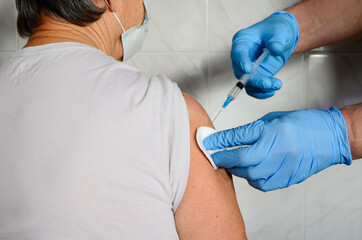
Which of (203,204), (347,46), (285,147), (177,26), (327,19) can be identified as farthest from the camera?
(347,46)

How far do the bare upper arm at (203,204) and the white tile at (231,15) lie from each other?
2.40 ft

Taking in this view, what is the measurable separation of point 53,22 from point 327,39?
0.98 meters

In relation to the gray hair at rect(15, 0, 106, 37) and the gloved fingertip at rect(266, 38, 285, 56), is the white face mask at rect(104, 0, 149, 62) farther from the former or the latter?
the gloved fingertip at rect(266, 38, 285, 56)

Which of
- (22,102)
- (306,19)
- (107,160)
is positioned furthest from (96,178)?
(306,19)

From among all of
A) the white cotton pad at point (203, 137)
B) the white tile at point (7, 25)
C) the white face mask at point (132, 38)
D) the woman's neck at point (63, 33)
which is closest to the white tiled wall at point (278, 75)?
the white tile at point (7, 25)

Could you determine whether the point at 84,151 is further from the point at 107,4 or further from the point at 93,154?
the point at 107,4

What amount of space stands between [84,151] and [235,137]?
0.35 m

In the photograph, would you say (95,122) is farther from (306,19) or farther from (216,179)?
(306,19)

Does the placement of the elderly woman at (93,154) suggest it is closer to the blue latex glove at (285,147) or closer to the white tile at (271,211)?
the blue latex glove at (285,147)

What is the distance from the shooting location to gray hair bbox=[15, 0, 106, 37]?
0.73 meters

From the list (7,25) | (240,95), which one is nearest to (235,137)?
(240,95)

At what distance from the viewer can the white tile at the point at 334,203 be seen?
4.93 feet

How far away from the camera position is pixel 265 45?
104 cm

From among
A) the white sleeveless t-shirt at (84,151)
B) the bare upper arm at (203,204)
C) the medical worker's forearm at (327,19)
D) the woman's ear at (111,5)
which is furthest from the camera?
the medical worker's forearm at (327,19)
